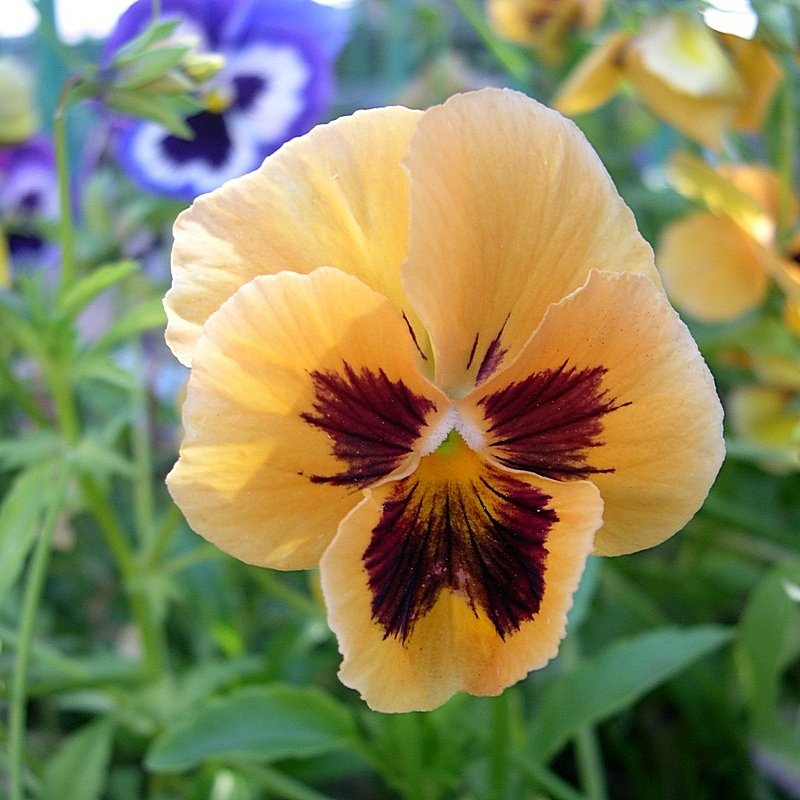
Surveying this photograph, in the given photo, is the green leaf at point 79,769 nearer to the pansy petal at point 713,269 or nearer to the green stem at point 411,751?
the green stem at point 411,751

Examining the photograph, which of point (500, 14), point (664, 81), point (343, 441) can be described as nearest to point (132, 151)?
point (500, 14)

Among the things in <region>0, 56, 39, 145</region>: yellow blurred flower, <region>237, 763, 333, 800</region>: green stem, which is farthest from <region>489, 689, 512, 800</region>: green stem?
<region>0, 56, 39, 145</region>: yellow blurred flower

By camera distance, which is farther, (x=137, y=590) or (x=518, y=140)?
(x=137, y=590)

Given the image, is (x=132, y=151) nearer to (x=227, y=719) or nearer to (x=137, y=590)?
(x=137, y=590)

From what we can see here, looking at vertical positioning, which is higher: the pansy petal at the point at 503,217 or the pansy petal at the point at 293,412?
the pansy petal at the point at 503,217

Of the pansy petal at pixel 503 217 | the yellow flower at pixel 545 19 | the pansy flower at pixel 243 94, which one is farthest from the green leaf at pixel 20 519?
the yellow flower at pixel 545 19
